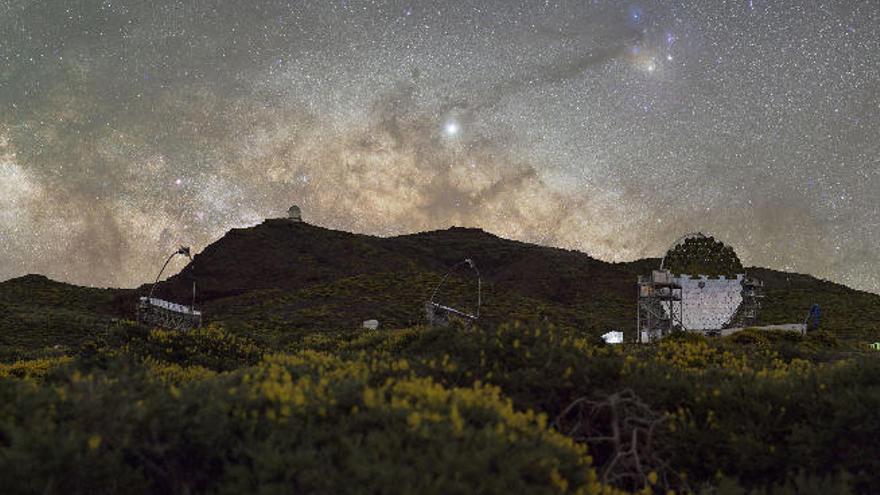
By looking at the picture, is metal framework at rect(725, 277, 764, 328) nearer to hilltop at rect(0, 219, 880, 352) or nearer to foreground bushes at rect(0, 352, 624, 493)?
hilltop at rect(0, 219, 880, 352)

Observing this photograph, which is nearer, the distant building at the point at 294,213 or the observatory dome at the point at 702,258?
the observatory dome at the point at 702,258

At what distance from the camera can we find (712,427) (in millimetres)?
7684

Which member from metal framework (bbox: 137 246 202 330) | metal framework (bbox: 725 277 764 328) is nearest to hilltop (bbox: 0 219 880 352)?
metal framework (bbox: 137 246 202 330)

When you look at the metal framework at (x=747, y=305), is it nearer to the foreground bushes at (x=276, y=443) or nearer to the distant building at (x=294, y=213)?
the foreground bushes at (x=276, y=443)

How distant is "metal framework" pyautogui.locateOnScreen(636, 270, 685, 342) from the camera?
39.4 m

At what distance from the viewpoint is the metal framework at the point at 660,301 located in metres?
39.4

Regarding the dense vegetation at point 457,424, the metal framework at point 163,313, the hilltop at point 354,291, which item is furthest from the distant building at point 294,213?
the dense vegetation at point 457,424

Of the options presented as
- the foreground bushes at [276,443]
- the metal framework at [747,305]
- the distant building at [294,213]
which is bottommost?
the foreground bushes at [276,443]

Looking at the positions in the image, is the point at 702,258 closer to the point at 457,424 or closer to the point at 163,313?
the point at 163,313

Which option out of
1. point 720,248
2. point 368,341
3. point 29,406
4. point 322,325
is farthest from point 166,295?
point 29,406

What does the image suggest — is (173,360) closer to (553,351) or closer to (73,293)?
(553,351)

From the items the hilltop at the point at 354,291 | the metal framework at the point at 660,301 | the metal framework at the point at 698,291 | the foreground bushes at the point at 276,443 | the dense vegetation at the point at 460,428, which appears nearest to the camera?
the foreground bushes at the point at 276,443

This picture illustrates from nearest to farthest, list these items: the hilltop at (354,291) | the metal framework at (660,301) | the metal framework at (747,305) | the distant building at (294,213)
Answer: the metal framework at (660,301)
the metal framework at (747,305)
the hilltop at (354,291)
the distant building at (294,213)

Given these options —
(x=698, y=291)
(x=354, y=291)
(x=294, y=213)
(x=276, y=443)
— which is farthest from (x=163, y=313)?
(x=294, y=213)
